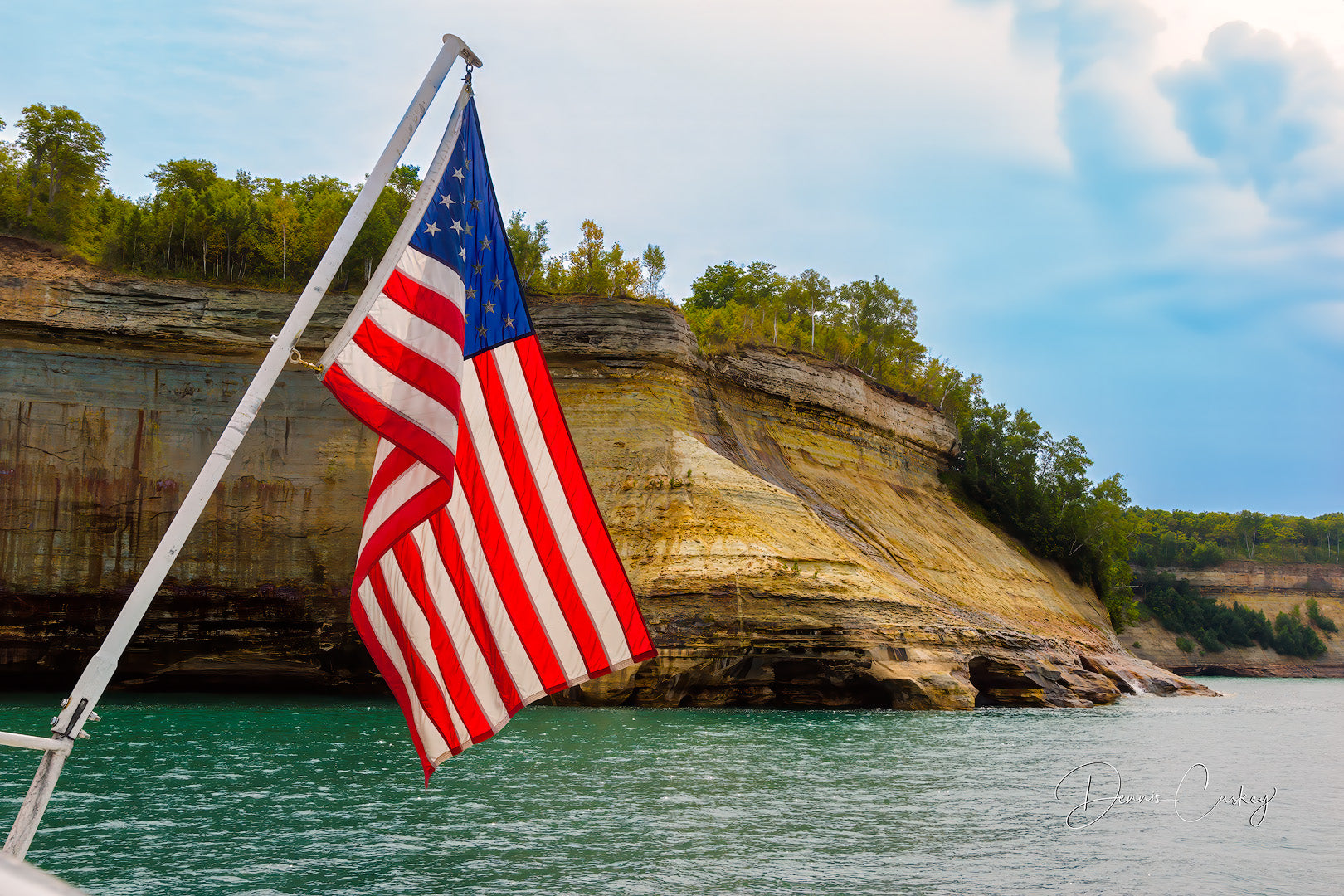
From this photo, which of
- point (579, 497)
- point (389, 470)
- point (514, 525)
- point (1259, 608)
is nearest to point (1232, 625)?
point (1259, 608)

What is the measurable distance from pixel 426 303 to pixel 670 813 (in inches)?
334

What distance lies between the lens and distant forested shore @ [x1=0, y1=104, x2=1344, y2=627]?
4003 cm

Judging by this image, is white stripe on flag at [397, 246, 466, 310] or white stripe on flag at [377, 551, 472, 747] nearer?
white stripe on flag at [397, 246, 466, 310]

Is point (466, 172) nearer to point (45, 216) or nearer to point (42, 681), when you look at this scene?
point (42, 681)

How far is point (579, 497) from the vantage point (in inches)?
299

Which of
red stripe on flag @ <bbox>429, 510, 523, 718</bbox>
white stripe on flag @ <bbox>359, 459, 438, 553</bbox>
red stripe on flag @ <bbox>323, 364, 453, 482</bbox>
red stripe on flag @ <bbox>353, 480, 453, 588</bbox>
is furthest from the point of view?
red stripe on flag @ <bbox>429, 510, 523, 718</bbox>

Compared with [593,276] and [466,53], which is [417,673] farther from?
[593,276]

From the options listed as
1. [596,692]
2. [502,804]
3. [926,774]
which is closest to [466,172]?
[502,804]

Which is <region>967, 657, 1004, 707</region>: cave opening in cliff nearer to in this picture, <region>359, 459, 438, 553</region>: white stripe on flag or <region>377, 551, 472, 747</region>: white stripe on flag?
<region>377, 551, 472, 747</region>: white stripe on flag

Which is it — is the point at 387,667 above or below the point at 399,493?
below

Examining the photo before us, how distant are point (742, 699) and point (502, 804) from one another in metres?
18.2

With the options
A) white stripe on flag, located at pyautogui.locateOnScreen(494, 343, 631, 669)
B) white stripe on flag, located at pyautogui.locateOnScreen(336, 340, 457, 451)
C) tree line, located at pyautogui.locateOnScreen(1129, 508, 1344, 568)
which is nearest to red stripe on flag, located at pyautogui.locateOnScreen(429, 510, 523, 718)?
white stripe on flag, located at pyautogui.locateOnScreen(494, 343, 631, 669)

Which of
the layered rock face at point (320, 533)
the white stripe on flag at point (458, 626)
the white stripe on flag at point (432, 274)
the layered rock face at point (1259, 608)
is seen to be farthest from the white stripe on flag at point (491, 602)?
the layered rock face at point (1259, 608)

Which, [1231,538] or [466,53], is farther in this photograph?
[1231,538]
